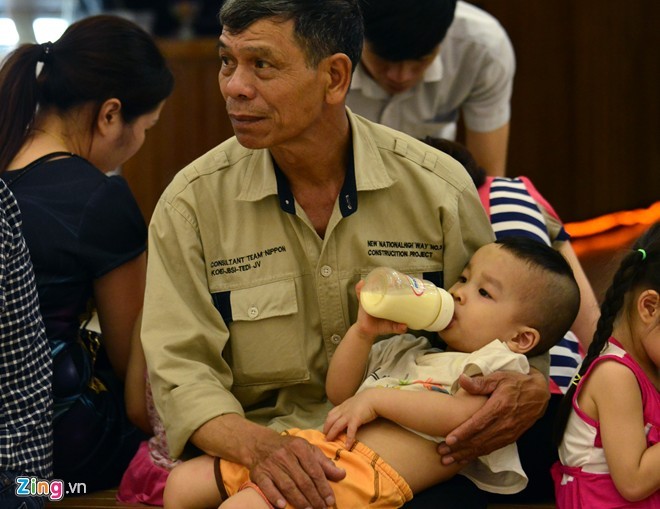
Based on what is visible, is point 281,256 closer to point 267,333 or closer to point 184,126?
point 267,333

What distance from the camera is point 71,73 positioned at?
8.64 ft

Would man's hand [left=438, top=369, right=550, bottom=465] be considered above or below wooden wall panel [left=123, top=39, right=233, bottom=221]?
above

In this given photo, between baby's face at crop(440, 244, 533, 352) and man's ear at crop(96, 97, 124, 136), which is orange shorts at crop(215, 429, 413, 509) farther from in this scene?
man's ear at crop(96, 97, 124, 136)

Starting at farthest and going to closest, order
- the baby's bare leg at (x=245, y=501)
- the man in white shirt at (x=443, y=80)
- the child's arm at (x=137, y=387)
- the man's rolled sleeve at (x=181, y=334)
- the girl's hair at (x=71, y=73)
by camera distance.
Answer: the man in white shirt at (x=443, y=80)
the girl's hair at (x=71, y=73)
the child's arm at (x=137, y=387)
the man's rolled sleeve at (x=181, y=334)
the baby's bare leg at (x=245, y=501)

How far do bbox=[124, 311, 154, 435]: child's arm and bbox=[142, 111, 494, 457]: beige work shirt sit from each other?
266 mm

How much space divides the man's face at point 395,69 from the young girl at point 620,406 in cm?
110

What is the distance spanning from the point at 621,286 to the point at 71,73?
1.42 metres

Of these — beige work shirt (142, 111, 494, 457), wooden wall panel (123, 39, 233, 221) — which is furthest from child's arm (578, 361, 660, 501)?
wooden wall panel (123, 39, 233, 221)

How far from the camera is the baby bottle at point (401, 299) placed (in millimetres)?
2045

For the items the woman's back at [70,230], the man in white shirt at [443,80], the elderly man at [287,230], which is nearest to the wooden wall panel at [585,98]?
the man in white shirt at [443,80]

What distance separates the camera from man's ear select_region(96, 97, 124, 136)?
2678 millimetres

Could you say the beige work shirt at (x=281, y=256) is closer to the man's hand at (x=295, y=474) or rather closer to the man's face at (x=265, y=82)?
the man's face at (x=265, y=82)

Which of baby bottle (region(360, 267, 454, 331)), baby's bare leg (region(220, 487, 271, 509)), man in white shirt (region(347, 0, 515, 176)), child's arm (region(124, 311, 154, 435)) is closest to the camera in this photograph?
baby's bare leg (region(220, 487, 271, 509))

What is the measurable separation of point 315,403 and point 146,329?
42cm
